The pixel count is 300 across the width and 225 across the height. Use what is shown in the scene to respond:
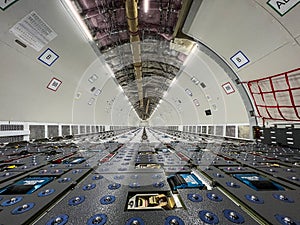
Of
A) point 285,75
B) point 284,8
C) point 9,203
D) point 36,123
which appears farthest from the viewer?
point 36,123

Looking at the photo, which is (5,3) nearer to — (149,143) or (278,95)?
(149,143)

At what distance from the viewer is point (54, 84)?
520 centimetres

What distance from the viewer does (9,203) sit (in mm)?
1025

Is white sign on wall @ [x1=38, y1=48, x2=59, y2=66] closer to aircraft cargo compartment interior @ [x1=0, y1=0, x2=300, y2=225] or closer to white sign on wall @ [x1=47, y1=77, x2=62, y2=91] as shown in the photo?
aircraft cargo compartment interior @ [x1=0, y1=0, x2=300, y2=225]

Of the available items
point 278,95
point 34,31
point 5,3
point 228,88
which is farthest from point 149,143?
point 5,3

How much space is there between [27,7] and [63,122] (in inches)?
170

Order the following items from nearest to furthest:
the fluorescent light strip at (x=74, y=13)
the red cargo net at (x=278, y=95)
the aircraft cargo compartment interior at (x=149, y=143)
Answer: the aircraft cargo compartment interior at (x=149, y=143) < the fluorescent light strip at (x=74, y=13) < the red cargo net at (x=278, y=95)

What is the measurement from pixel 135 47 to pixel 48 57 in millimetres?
3038

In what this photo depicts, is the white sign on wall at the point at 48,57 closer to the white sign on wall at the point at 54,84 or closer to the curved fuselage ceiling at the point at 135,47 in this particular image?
the curved fuselage ceiling at the point at 135,47

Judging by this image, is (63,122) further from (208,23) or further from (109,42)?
(208,23)

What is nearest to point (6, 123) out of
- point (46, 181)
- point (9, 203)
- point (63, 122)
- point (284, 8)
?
point (63, 122)

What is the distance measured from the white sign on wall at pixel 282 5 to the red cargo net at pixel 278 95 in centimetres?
112

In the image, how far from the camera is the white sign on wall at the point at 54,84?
504cm

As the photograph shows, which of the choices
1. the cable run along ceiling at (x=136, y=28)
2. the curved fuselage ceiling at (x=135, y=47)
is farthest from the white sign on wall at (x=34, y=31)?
the cable run along ceiling at (x=136, y=28)
